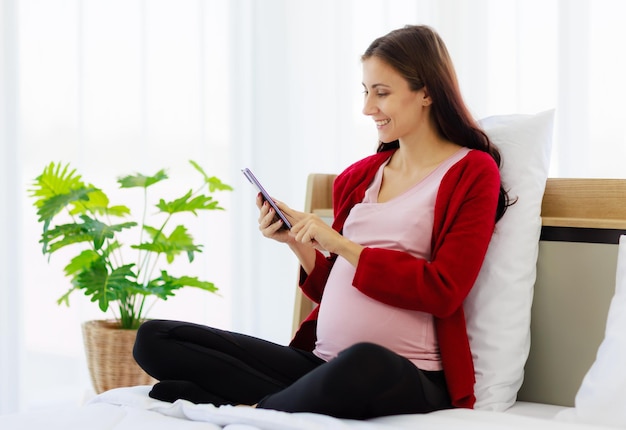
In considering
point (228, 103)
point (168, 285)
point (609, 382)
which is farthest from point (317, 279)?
point (228, 103)

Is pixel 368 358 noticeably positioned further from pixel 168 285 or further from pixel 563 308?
pixel 168 285

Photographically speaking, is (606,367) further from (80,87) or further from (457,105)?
(80,87)

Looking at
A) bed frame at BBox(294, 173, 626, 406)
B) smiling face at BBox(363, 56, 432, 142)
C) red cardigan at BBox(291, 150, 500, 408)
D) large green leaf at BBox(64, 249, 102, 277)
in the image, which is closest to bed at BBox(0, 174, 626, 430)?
bed frame at BBox(294, 173, 626, 406)

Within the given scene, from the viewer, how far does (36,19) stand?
2.65 meters

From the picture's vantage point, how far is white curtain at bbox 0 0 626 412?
2615 millimetres

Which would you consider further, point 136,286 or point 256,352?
point 136,286

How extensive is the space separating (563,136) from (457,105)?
1149mm

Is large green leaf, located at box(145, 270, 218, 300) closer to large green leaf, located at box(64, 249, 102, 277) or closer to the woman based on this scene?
large green leaf, located at box(64, 249, 102, 277)

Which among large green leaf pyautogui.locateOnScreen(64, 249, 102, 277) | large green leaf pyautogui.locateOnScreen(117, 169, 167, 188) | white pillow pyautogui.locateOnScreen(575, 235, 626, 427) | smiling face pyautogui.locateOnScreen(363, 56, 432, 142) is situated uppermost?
smiling face pyautogui.locateOnScreen(363, 56, 432, 142)

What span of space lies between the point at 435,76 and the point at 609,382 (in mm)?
669

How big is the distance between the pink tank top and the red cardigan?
0.03m

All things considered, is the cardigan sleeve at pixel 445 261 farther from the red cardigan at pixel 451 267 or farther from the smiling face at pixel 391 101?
the smiling face at pixel 391 101

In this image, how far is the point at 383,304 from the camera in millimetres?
1542

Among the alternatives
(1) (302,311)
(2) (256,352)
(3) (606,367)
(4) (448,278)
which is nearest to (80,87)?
(1) (302,311)
